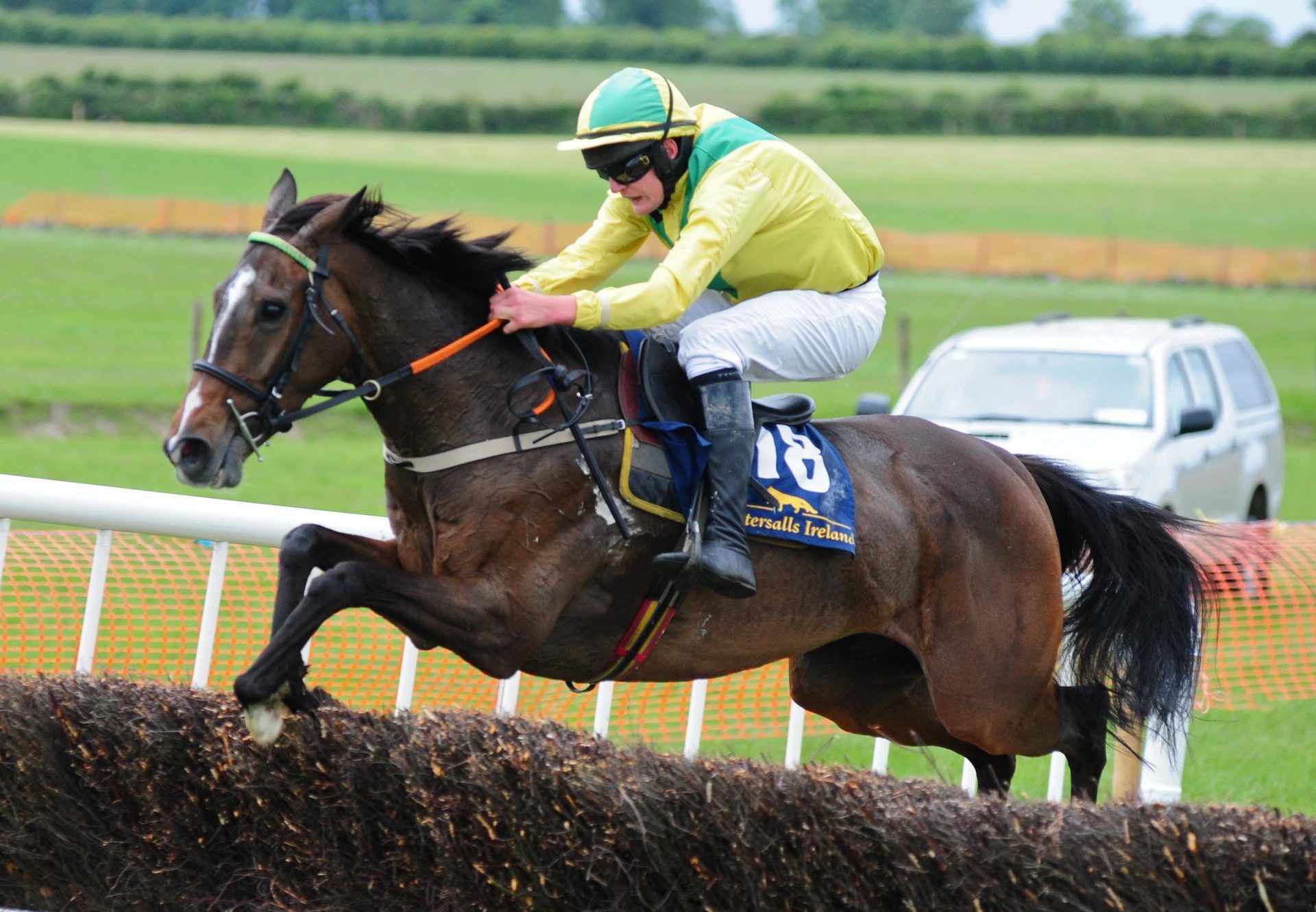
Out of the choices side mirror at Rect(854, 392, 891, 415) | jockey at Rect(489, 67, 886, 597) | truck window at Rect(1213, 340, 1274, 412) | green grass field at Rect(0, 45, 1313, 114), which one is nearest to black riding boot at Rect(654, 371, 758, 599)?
jockey at Rect(489, 67, 886, 597)

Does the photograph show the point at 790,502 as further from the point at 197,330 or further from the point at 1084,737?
the point at 197,330

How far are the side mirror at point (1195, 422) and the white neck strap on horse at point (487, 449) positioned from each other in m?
6.78

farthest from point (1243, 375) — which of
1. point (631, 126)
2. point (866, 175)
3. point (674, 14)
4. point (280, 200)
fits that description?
point (674, 14)

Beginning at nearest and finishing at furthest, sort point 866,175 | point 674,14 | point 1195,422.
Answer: point 1195,422 → point 866,175 → point 674,14

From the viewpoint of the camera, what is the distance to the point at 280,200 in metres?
4.09

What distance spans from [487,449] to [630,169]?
0.85 m

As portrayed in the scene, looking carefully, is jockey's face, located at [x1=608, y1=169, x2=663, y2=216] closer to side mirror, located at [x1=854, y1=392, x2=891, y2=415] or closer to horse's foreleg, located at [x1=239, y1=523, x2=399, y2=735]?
horse's foreleg, located at [x1=239, y1=523, x2=399, y2=735]

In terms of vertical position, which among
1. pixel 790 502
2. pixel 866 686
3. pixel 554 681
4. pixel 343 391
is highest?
pixel 343 391

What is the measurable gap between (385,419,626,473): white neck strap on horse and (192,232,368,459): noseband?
8.3 inches

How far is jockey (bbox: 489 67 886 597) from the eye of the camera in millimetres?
4051

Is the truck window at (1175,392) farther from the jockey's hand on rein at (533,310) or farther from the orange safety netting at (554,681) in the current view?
the jockey's hand on rein at (533,310)

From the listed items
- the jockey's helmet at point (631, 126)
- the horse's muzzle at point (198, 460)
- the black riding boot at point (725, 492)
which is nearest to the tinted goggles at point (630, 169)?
the jockey's helmet at point (631, 126)

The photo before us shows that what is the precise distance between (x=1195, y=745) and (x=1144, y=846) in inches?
153

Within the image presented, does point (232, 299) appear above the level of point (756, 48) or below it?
below
